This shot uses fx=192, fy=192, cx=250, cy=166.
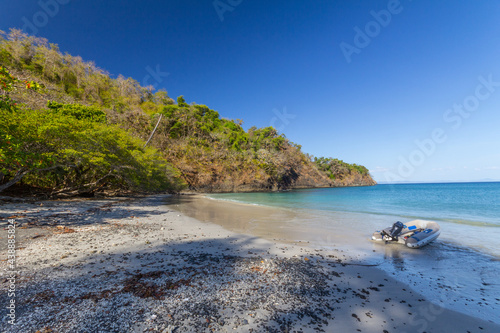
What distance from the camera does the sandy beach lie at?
101 inches

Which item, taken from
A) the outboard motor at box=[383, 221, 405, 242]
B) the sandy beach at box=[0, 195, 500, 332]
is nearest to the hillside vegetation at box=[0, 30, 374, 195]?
the sandy beach at box=[0, 195, 500, 332]

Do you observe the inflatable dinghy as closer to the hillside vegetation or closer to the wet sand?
the wet sand

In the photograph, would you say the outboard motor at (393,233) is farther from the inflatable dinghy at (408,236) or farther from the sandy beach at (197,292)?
the sandy beach at (197,292)

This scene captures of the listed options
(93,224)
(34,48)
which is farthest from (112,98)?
(93,224)

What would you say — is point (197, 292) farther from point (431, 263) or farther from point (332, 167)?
point (332, 167)

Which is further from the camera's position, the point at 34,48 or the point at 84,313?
the point at 34,48

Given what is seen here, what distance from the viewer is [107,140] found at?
13203 mm

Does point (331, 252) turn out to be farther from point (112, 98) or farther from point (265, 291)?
point (112, 98)

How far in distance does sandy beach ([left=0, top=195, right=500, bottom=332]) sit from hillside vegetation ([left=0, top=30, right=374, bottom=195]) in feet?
14.9

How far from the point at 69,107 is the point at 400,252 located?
23.1 m

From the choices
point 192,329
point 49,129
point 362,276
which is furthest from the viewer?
point 49,129

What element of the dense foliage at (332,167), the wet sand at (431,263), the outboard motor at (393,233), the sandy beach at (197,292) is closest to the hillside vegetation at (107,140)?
the sandy beach at (197,292)

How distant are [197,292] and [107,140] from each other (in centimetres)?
1391

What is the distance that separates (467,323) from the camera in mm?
3158
